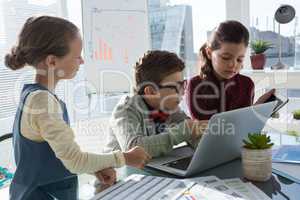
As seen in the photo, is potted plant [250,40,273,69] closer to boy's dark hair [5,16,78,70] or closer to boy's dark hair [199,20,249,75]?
boy's dark hair [199,20,249,75]

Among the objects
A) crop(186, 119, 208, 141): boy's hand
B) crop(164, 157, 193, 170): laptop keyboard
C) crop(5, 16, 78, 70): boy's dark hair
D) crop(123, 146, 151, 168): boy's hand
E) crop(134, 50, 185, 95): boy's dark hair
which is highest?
crop(5, 16, 78, 70): boy's dark hair

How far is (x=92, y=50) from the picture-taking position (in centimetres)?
270

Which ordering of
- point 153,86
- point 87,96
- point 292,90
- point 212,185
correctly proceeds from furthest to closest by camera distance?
point 87,96 < point 292,90 < point 153,86 < point 212,185

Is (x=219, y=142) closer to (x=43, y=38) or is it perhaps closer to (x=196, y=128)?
(x=196, y=128)

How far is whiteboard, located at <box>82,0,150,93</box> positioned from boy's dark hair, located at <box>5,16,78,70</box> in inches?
64.1

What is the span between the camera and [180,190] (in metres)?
0.81

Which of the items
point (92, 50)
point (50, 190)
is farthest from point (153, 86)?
point (92, 50)

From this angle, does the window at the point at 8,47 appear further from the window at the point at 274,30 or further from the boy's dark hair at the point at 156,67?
the window at the point at 274,30

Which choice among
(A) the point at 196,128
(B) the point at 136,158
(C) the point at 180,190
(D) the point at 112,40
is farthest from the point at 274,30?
(C) the point at 180,190

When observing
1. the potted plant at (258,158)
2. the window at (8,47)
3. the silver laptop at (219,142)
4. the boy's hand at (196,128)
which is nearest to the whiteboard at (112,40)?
the window at (8,47)

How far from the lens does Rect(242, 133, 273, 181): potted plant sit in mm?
887

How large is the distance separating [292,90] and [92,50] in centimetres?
157

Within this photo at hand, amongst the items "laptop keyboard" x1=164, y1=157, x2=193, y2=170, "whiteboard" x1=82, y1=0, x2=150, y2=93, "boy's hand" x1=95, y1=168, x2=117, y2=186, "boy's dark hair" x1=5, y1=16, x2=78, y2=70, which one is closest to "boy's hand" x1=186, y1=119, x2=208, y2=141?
"laptop keyboard" x1=164, y1=157, x2=193, y2=170

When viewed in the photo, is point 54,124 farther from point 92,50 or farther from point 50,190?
point 92,50
